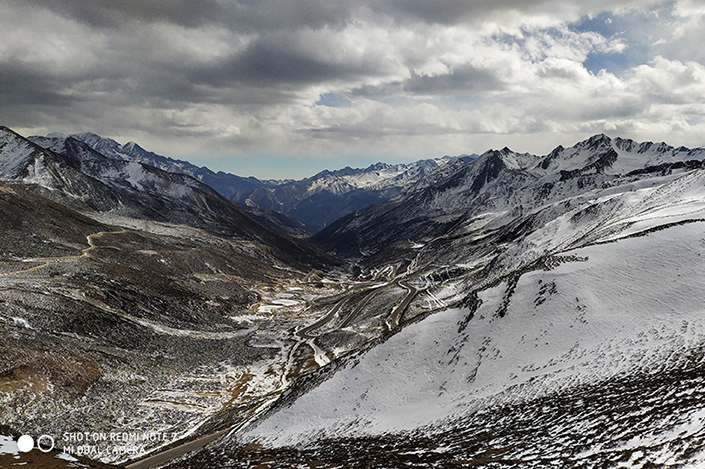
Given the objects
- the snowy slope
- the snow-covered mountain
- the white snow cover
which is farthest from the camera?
the white snow cover

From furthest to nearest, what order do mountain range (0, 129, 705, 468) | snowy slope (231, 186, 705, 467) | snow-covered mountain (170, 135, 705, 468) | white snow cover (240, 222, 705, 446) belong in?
white snow cover (240, 222, 705, 446) → mountain range (0, 129, 705, 468) → snowy slope (231, 186, 705, 467) → snow-covered mountain (170, 135, 705, 468)

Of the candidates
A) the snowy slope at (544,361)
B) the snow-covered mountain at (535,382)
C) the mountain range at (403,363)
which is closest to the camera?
the snow-covered mountain at (535,382)

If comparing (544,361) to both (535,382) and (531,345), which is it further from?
(535,382)

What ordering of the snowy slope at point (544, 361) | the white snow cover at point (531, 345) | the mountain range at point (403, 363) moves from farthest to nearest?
1. the white snow cover at point (531, 345)
2. the mountain range at point (403, 363)
3. the snowy slope at point (544, 361)

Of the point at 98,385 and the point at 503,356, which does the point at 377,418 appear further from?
the point at 98,385

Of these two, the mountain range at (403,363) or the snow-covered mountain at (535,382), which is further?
the mountain range at (403,363)

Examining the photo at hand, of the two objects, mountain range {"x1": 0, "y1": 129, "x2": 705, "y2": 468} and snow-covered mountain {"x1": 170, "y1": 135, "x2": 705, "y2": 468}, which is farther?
mountain range {"x1": 0, "y1": 129, "x2": 705, "y2": 468}

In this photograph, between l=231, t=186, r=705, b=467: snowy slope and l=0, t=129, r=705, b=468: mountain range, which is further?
l=0, t=129, r=705, b=468: mountain range

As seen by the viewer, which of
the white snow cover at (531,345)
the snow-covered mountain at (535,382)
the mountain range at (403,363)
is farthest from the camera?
the white snow cover at (531,345)

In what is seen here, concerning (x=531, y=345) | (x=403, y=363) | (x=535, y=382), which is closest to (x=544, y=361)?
(x=531, y=345)
